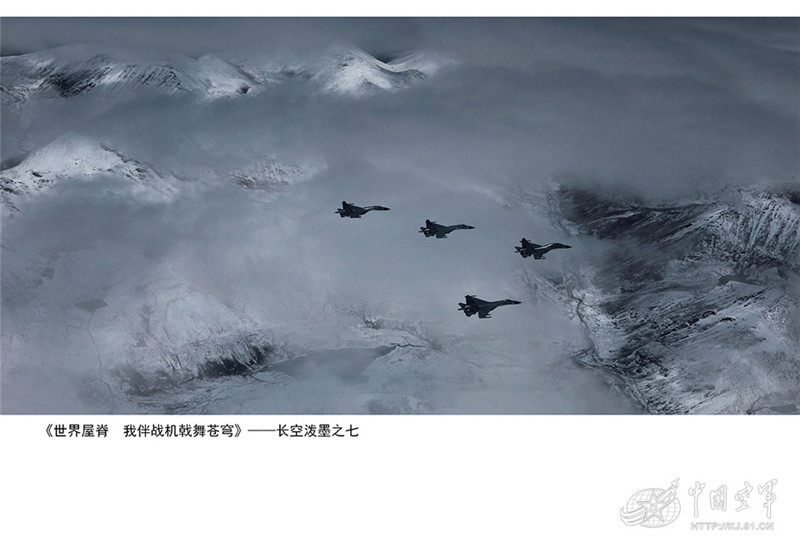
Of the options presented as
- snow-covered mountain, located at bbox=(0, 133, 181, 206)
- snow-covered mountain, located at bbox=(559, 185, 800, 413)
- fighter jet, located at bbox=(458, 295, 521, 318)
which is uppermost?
snow-covered mountain, located at bbox=(0, 133, 181, 206)

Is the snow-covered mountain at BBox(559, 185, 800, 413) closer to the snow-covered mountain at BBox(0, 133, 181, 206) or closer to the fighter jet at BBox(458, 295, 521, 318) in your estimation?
the fighter jet at BBox(458, 295, 521, 318)

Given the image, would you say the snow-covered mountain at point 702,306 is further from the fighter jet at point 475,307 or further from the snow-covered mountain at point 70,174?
the snow-covered mountain at point 70,174

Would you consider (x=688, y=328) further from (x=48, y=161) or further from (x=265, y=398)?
(x=48, y=161)

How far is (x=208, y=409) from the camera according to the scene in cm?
15738

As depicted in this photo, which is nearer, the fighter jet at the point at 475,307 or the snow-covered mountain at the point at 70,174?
the fighter jet at the point at 475,307

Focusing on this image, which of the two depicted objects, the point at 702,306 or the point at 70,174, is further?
the point at 70,174

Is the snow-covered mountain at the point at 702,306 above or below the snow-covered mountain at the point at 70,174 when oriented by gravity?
below

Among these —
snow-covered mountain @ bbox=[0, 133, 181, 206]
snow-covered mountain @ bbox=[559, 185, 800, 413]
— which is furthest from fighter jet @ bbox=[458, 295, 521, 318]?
snow-covered mountain @ bbox=[0, 133, 181, 206]

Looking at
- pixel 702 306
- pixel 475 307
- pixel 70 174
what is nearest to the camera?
pixel 475 307

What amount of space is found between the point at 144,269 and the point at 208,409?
32.3 metres

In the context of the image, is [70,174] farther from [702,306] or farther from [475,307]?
[702,306]

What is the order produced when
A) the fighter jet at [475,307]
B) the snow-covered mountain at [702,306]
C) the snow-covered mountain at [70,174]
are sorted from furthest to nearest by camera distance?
the snow-covered mountain at [70,174] → the snow-covered mountain at [702,306] → the fighter jet at [475,307]

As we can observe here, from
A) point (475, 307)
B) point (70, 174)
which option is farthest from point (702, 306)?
point (70, 174)

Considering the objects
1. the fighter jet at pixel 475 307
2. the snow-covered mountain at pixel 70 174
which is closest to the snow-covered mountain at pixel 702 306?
the fighter jet at pixel 475 307
